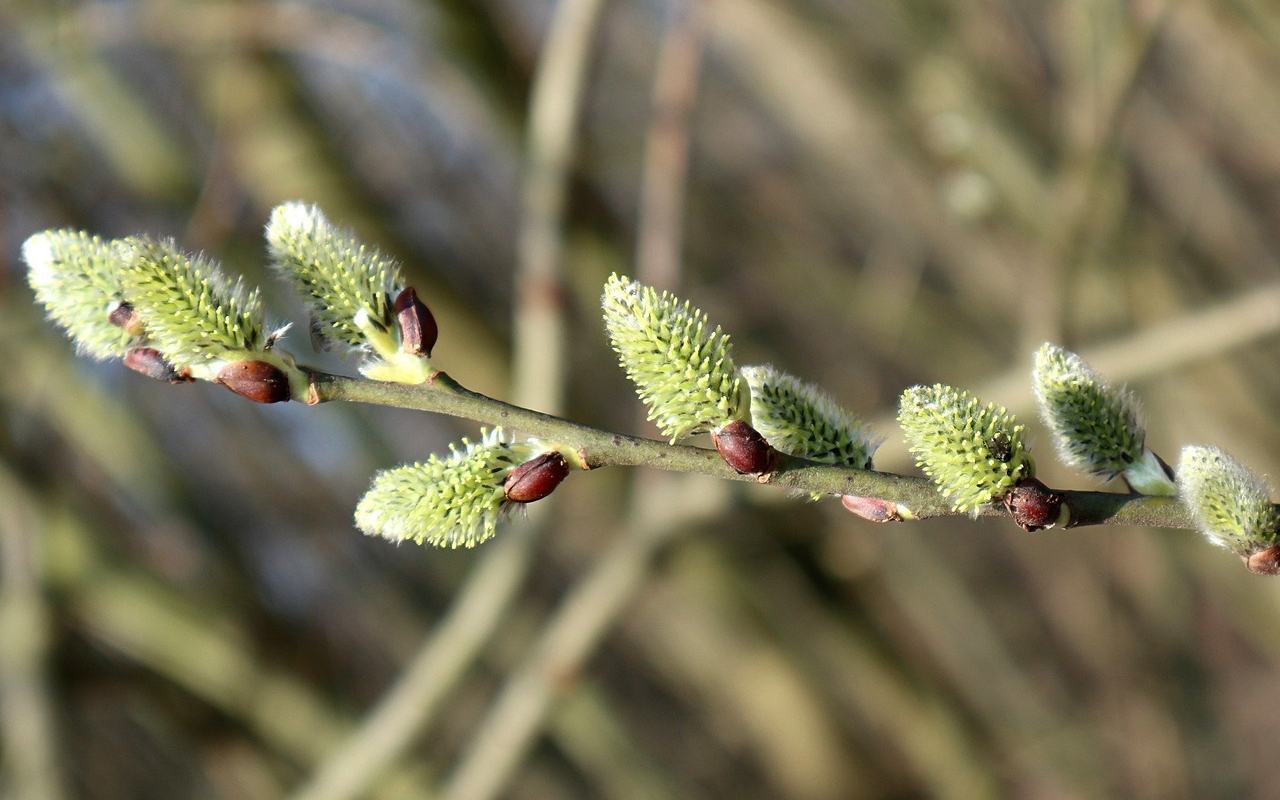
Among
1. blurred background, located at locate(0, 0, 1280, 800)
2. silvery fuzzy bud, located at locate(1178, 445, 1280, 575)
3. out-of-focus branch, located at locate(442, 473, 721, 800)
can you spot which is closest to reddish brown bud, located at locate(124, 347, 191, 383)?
silvery fuzzy bud, located at locate(1178, 445, 1280, 575)

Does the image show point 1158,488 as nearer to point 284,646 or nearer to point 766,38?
point 766,38

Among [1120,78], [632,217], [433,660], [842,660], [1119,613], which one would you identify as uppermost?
[632,217]

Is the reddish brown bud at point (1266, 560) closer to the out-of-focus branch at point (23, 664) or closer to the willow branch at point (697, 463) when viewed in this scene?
the willow branch at point (697, 463)

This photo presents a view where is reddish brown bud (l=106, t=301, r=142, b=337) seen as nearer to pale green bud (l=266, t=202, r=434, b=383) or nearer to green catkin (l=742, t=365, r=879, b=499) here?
pale green bud (l=266, t=202, r=434, b=383)

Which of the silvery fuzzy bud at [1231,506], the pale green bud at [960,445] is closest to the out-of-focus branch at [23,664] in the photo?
the pale green bud at [960,445]

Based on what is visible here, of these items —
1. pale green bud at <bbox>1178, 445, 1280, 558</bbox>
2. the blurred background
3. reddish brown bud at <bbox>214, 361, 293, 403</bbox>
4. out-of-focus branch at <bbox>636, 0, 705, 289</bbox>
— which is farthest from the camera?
the blurred background

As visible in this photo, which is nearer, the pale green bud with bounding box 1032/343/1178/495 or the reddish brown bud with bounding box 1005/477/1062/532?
the reddish brown bud with bounding box 1005/477/1062/532

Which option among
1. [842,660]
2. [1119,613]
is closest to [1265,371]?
[1119,613]

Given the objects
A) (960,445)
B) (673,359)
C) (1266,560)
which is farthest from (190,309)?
(1266,560)
